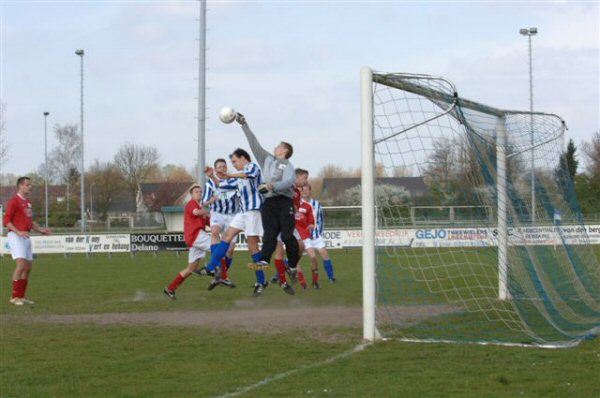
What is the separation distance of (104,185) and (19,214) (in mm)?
66022

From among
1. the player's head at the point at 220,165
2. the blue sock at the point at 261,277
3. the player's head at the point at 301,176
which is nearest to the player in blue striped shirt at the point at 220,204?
the player's head at the point at 220,165

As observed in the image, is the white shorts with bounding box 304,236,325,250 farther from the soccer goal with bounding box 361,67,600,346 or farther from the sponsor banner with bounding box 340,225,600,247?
the sponsor banner with bounding box 340,225,600,247

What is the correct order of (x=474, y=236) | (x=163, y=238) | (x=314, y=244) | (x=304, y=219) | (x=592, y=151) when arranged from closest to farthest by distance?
1. (x=474, y=236)
2. (x=304, y=219)
3. (x=314, y=244)
4. (x=163, y=238)
5. (x=592, y=151)

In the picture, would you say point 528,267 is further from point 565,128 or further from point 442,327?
point 565,128

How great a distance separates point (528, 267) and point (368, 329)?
97.3 inches

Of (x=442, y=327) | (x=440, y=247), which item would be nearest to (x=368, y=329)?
(x=442, y=327)

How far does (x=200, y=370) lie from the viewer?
7219 millimetres

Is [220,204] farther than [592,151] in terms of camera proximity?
No

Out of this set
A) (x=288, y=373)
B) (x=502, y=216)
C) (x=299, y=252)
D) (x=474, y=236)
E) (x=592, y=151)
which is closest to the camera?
(x=288, y=373)

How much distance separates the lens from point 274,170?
35.9 ft

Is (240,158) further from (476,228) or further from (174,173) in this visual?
(174,173)

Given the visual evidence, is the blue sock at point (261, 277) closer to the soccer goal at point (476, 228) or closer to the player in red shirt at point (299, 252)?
the player in red shirt at point (299, 252)

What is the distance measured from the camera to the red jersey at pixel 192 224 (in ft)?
45.5

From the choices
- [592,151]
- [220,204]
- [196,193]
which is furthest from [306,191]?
[592,151]
